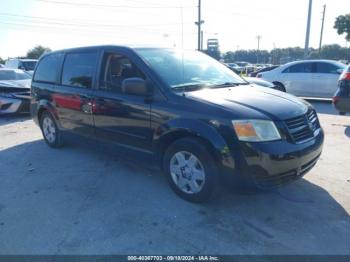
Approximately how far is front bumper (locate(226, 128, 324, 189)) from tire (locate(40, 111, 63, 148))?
369 centimetres

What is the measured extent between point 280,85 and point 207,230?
9.45 m

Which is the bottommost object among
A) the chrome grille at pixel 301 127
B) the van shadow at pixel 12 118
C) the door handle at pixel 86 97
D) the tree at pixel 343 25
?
the van shadow at pixel 12 118

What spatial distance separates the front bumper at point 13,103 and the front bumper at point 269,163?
7754 mm

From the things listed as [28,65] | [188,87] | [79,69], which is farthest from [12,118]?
[28,65]

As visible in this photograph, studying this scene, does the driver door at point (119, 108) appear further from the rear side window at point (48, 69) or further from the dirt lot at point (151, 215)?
the rear side window at point (48, 69)

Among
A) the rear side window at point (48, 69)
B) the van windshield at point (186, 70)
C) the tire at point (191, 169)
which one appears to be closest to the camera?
the tire at point (191, 169)

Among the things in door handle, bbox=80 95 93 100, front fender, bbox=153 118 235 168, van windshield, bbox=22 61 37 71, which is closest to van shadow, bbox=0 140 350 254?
Result: front fender, bbox=153 118 235 168

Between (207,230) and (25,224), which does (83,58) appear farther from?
(207,230)

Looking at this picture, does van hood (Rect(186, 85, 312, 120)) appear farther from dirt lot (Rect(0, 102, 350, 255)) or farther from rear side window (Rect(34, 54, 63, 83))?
rear side window (Rect(34, 54, 63, 83))

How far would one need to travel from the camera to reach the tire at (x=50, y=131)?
5.57m

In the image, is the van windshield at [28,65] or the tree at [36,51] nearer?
the van windshield at [28,65]

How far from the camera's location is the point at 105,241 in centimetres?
286

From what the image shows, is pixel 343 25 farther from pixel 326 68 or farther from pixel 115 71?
pixel 115 71

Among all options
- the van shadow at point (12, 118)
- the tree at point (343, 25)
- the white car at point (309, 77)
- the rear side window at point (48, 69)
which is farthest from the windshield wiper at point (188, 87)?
the tree at point (343, 25)
